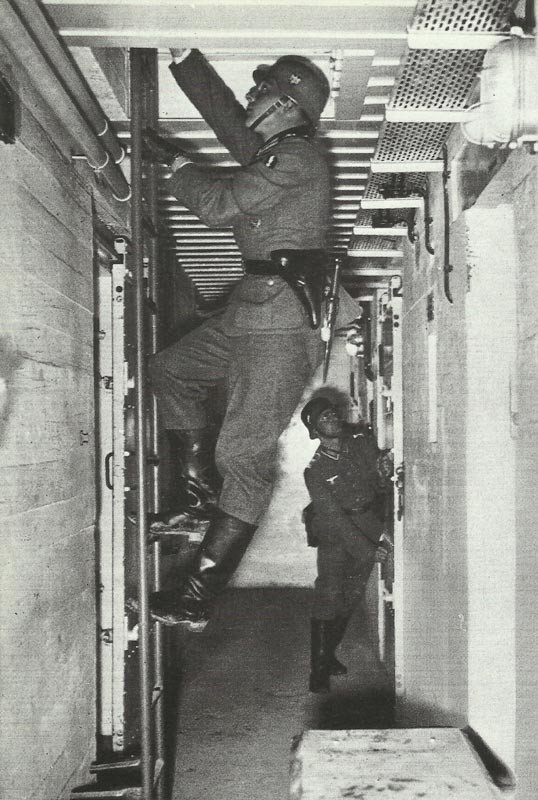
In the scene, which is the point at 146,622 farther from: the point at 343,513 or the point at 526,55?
the point at 343,513

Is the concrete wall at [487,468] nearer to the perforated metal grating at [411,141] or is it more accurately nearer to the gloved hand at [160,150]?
the perforated metal grating at [411,141]

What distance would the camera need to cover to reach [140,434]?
2.92m

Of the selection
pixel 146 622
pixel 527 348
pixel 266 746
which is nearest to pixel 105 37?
pixel 527 348

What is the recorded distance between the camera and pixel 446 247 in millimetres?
3572

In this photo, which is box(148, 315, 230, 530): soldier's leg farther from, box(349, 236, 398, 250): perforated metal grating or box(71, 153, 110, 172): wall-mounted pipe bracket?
box(349, 236, 398, 250): perforated metal grating

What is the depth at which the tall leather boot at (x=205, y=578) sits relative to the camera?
3.14 meters

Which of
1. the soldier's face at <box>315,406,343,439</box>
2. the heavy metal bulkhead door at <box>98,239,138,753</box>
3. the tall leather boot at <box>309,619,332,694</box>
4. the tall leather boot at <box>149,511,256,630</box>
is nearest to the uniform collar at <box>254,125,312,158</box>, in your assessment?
the heavy metal bulkhead door at <box>98,239,138,753</box>

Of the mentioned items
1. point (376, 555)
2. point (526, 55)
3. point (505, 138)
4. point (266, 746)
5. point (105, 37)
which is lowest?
point (266, 746)

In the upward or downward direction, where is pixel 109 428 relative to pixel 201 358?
downward

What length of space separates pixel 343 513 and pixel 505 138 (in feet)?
17.2

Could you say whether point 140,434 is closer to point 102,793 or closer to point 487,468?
point 487,468

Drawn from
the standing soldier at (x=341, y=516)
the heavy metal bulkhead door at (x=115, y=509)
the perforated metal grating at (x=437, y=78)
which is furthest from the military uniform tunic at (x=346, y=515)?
the perforated metal grating at (x=437, y=78)

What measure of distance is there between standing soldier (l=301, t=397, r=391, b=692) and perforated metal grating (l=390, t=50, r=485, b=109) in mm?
4434

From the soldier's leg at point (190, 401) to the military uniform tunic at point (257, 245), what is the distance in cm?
31
